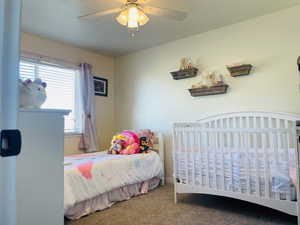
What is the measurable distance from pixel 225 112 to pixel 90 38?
7.12 ft

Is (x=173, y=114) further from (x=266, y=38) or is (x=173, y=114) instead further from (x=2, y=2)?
(x=2, y=2)

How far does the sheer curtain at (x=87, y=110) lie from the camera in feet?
12.1

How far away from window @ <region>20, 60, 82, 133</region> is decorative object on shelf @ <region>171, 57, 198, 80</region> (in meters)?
1.59

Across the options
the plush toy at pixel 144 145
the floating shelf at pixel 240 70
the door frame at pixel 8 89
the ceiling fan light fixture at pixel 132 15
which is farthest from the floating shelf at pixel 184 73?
the door frame at pixel 8 89

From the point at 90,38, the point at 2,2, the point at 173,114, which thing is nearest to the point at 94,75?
the point at 90,38

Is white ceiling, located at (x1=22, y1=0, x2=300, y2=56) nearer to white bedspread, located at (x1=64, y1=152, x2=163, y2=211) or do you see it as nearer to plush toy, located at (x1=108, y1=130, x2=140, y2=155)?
plush toy, located at (x1=108, y1=130, x2=140, y2=155)

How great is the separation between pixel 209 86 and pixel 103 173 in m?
1.76

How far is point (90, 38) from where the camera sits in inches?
132

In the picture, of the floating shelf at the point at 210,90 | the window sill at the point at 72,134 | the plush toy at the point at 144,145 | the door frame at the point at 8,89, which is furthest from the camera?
the window sill at the point at 72,134

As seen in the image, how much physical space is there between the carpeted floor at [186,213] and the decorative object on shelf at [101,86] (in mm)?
1996

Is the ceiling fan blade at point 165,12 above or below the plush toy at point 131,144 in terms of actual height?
above

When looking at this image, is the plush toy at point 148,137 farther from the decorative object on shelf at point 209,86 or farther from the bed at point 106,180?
the decorative object on shelf at point 209,86

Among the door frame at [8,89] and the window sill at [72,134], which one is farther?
the window sill at [72,134]

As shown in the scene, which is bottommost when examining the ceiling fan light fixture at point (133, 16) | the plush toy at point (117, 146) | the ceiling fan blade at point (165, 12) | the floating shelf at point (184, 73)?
the plush toy at point (117, 146)
